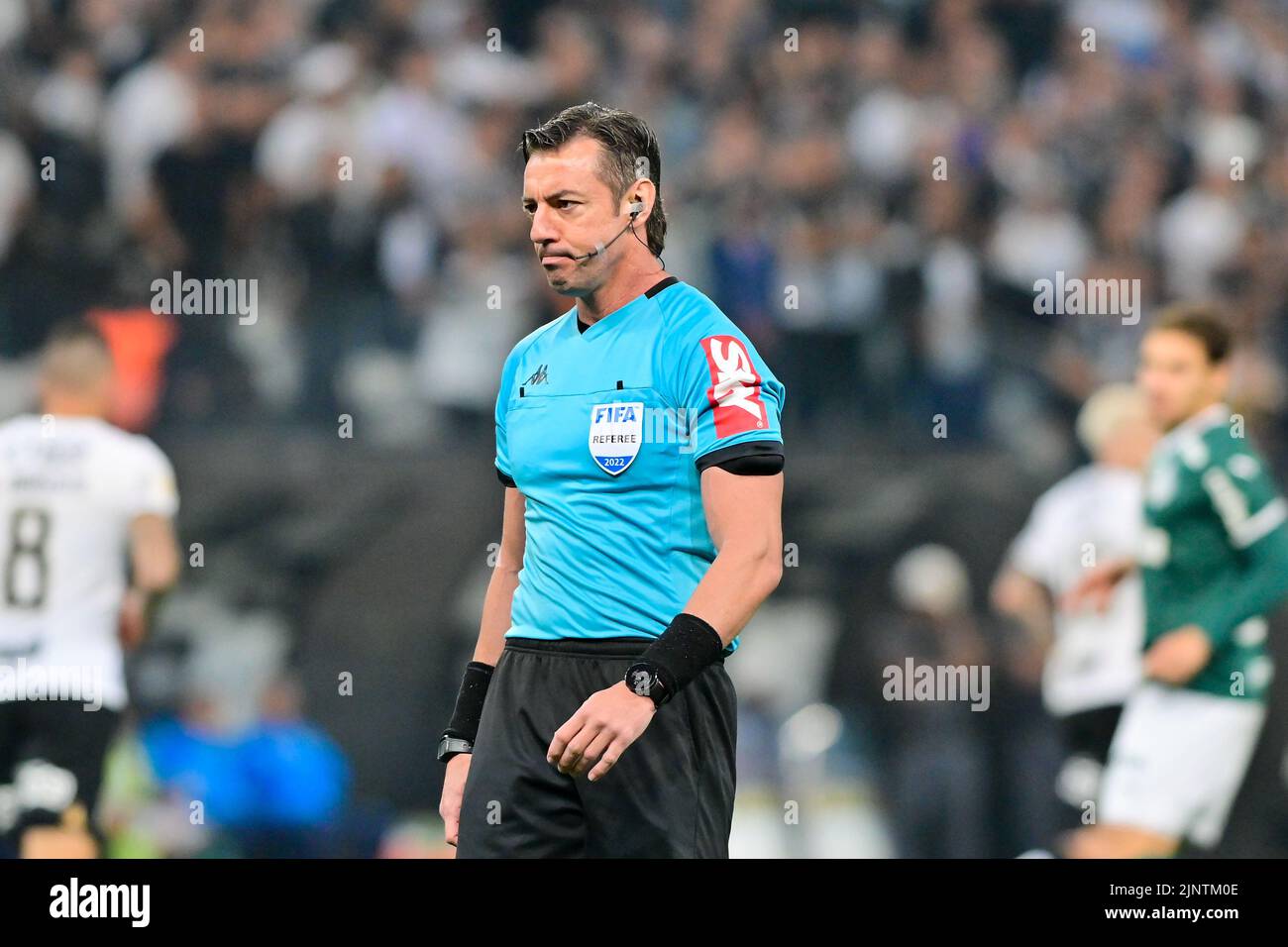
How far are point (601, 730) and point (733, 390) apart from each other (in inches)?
26.1

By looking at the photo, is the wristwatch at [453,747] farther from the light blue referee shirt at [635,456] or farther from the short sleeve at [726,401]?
the short sleeve at [726,401]

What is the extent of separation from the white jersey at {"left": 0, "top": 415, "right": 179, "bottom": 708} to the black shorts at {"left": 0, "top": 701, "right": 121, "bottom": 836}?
16 cm

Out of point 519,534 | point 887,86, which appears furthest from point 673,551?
point 887,86

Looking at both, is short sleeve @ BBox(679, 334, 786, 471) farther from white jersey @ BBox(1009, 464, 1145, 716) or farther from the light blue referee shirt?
white jersey @ BBox(1009, 464, 1145, 716)

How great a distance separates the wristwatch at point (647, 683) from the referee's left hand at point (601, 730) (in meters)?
0.01

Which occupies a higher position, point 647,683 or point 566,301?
point 566,301

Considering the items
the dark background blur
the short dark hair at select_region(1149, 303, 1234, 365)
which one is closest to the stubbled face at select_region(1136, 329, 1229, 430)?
the short dark hair at select_region(1149, 303, 1234, 365)

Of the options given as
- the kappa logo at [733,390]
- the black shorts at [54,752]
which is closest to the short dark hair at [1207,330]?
the kappa logo at [733,390]

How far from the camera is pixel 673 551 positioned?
3.38m

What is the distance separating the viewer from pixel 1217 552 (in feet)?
20.8

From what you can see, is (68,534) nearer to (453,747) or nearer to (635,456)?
(453,747)

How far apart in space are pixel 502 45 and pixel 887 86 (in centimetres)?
222

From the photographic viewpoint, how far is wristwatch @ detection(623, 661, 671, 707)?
3.09m

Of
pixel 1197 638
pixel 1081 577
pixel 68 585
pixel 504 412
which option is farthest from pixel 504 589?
pixel 1081 577
